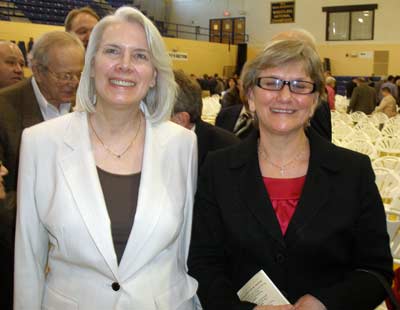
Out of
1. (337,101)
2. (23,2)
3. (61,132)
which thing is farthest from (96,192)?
(23,2)

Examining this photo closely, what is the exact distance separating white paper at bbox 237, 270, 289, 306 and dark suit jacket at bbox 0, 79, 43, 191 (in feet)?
4.10

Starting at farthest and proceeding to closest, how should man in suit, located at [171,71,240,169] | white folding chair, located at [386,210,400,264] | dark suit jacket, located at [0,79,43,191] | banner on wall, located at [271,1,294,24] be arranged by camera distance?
banner on wall, located at [271,1,294,24] → white folding chair, located at [386,210,400,264] → man in suit, located at [171,71,240,169] → dark suit jacket, located at [0,79,43,191]

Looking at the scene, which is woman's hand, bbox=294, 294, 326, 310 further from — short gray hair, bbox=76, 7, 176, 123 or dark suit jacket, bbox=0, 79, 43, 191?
dark suit jacket, bbox=0, 79, 43, 191

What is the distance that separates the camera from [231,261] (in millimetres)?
1892

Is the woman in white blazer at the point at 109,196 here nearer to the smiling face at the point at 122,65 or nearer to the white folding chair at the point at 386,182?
the smiling face at the point at 122,65

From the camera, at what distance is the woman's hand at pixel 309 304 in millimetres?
1686

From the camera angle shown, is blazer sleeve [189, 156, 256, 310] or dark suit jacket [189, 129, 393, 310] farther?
blazer sleeve [189, 156, 256, 310]

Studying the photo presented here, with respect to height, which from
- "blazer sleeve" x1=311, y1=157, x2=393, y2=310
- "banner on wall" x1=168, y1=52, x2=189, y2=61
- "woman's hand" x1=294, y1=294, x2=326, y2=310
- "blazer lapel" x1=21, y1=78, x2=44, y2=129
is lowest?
"woman's hand" x1=294, y1=294, x2=326, y2=310

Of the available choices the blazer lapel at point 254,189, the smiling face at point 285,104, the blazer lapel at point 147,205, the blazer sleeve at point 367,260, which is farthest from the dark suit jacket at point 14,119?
the blazer sleeve at point 367,260

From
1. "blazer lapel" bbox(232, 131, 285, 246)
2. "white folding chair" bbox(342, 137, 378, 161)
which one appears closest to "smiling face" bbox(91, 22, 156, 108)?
"blazer lapel" bbox(232, 131, 285, 246)

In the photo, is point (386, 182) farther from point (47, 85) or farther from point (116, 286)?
point (116, 286)

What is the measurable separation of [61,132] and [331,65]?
882 inches

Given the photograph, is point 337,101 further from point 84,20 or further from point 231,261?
point 231,261

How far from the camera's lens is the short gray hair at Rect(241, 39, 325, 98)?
5.80ft
